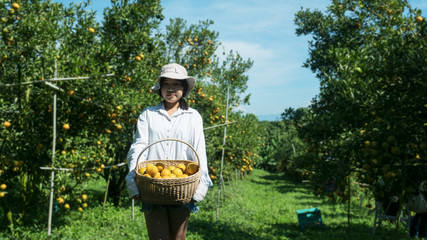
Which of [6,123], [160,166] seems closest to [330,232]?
[160,166]

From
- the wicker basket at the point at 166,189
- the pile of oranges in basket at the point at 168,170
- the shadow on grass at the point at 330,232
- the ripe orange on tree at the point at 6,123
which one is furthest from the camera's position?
the shadow on grass at the point at 330,232

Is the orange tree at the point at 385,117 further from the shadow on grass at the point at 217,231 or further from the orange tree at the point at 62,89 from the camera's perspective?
the orange tree at the point at 62,89

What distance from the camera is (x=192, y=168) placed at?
108 inches

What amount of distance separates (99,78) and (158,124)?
A: 2931 millimetres

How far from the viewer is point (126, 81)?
637 cm

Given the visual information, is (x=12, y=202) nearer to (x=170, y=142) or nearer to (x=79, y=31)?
(x=79, y=31)

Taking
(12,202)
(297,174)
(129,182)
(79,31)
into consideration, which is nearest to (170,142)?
(129,182)

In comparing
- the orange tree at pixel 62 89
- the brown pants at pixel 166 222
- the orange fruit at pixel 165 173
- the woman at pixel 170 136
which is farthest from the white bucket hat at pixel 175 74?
the orange tree at pixel 62 89

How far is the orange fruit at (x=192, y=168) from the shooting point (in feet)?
8.96

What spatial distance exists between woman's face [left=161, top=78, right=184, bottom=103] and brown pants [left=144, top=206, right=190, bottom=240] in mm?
913

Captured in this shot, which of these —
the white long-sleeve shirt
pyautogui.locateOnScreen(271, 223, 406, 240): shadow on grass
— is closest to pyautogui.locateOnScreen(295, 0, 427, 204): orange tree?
the white long-sleeve shirt

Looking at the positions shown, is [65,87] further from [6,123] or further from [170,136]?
[170,136]

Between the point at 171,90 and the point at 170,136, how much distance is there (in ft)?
1.31

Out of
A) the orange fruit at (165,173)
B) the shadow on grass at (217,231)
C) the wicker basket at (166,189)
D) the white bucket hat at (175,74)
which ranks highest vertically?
the white bucket hat at (175,74)
